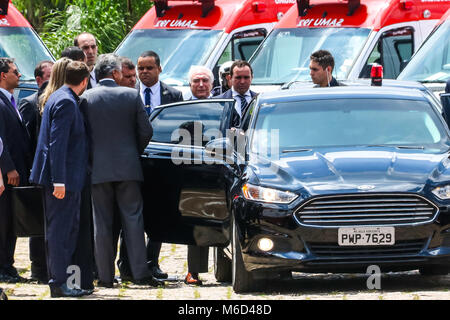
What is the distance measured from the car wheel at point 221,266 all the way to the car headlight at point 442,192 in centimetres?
232

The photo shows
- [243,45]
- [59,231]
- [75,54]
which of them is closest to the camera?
[59,231]

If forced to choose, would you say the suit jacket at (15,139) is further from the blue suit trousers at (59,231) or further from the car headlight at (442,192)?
the car headlight at (442,192)

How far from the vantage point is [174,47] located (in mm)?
18109

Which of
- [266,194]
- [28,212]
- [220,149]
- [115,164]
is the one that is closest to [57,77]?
[115,164]

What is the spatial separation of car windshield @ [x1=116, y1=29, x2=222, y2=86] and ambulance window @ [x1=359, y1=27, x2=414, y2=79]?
2.50 m

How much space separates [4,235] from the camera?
35.9 ft

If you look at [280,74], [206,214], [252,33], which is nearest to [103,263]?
[206,214]

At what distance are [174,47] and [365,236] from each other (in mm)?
9414

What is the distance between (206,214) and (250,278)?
952 millimetres

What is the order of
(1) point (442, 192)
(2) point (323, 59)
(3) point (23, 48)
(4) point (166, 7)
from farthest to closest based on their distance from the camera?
(4) point (166, 7) < (3) point (23, 48) < (2) point (323, 59) < (1) point (442, 192)

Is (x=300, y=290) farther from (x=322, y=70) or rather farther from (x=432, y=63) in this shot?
(x=432, y=63)

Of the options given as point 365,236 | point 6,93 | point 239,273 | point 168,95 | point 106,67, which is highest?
point 106,67

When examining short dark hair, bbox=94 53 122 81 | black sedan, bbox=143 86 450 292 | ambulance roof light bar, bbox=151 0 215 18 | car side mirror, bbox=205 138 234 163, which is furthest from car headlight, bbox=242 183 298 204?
ambulance roof light bar, bbox=151 0 215 18
